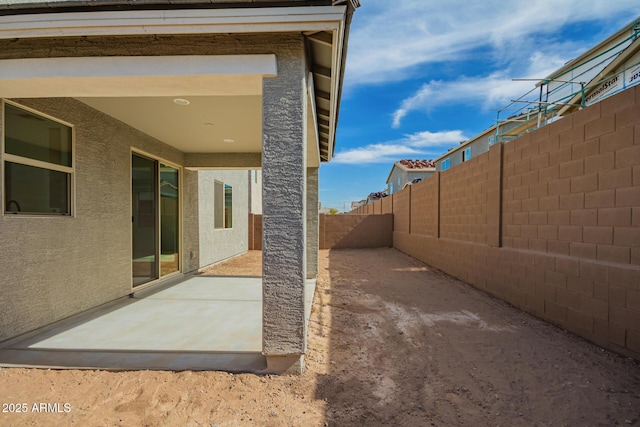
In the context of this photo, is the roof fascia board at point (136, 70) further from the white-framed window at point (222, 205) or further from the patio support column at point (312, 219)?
the white-framed window at point (222, 205)

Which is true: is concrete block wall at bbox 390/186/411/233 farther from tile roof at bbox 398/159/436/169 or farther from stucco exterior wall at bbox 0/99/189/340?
tile roof at bbox 398/159/436/169

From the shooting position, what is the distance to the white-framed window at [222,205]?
31.2 feet

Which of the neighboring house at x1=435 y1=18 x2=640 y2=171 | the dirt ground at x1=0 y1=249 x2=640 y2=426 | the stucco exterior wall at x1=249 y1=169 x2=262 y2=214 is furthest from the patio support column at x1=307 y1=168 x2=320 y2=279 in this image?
the stucco exterior wall at x1=249 y1=169 x2=262 y2=214

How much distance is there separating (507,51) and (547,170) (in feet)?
24.1

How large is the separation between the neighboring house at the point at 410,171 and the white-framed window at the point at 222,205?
18.8m

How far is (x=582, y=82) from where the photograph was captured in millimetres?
7344

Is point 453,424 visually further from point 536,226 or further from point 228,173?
point 228,173

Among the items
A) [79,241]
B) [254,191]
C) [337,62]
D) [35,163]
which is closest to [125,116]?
[35,163]

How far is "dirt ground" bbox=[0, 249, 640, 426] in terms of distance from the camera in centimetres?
224

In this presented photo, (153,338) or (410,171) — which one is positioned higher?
(410,171)

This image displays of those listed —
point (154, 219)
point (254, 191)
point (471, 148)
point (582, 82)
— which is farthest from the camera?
point (471, 148)

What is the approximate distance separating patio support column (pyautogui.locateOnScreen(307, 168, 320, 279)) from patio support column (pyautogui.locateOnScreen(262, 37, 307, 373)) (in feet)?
13.4

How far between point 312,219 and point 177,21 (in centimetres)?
491

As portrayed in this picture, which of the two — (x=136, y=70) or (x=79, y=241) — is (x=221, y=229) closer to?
(x=79, y=241)
